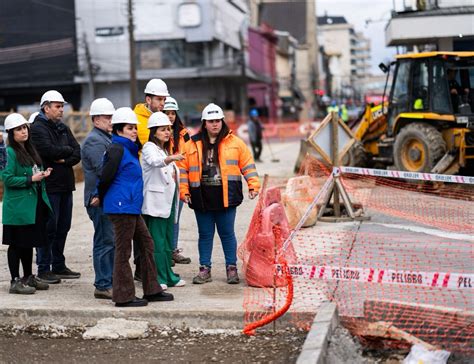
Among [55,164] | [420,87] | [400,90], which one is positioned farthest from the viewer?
[400,90]

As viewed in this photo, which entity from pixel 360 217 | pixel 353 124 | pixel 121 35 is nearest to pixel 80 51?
pixel 121 35

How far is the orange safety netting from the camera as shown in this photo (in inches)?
240

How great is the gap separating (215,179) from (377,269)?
1.81 meters

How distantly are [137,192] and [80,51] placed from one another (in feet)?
183

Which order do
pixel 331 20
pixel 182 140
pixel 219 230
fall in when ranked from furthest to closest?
1. pixel 331 20
2. pixel 182 140
3. pixel 219 230

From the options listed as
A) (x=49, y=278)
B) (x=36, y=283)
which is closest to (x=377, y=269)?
(x=36, y=283)

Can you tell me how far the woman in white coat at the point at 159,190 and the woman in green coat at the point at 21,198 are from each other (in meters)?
0.94

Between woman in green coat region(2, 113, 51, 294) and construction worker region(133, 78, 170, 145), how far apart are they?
1024 millimetres

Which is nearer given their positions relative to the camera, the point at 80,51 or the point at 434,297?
the point at 434,297

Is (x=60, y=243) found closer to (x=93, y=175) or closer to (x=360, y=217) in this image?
(x=93, y=175)

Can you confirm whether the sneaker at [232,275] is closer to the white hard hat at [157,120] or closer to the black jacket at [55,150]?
the white hard hat at [157,120]

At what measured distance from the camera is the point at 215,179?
26.0ft

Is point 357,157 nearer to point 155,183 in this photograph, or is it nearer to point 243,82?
point 155,183

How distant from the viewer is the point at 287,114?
90938 millimetres
